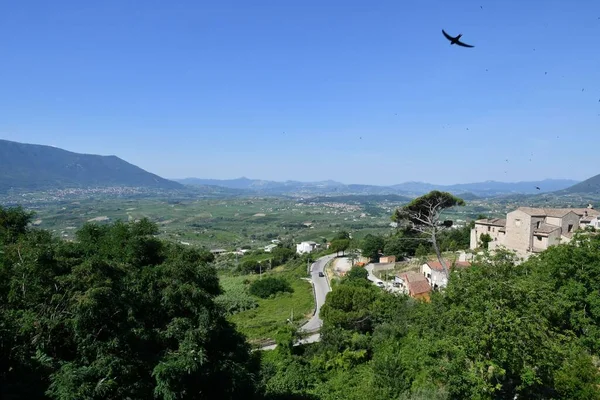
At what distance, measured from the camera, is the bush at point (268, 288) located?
4116 cm

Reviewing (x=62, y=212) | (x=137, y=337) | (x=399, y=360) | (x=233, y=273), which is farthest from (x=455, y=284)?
(x=62, y=212)

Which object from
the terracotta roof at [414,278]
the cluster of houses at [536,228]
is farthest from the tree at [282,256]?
the cluster of houses at [536,228]

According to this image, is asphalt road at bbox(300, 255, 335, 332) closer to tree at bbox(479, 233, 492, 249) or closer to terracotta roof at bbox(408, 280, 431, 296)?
terracotta roof at bbox(408, 280, 431, 296)

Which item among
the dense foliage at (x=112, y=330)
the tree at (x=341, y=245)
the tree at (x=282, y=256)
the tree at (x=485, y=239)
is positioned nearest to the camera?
the dense foliage at (x=112, y=330)

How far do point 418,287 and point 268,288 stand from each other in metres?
17.4

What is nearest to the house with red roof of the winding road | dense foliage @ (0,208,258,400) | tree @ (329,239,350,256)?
the winding road

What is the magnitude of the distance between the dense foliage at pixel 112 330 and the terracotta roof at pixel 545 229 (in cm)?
2753

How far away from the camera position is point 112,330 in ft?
28.0

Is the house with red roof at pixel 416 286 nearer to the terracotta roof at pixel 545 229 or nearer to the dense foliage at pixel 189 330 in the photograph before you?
the terracotta roof at pixel 545 229

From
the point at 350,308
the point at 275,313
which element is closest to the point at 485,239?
the point at 350,308

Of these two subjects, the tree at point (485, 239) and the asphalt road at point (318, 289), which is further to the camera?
the tree at point (485, 239)

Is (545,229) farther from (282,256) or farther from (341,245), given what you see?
(282,256)

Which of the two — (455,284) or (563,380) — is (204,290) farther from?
(563,380)

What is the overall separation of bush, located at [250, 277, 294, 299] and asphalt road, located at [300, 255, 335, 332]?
3.31m
